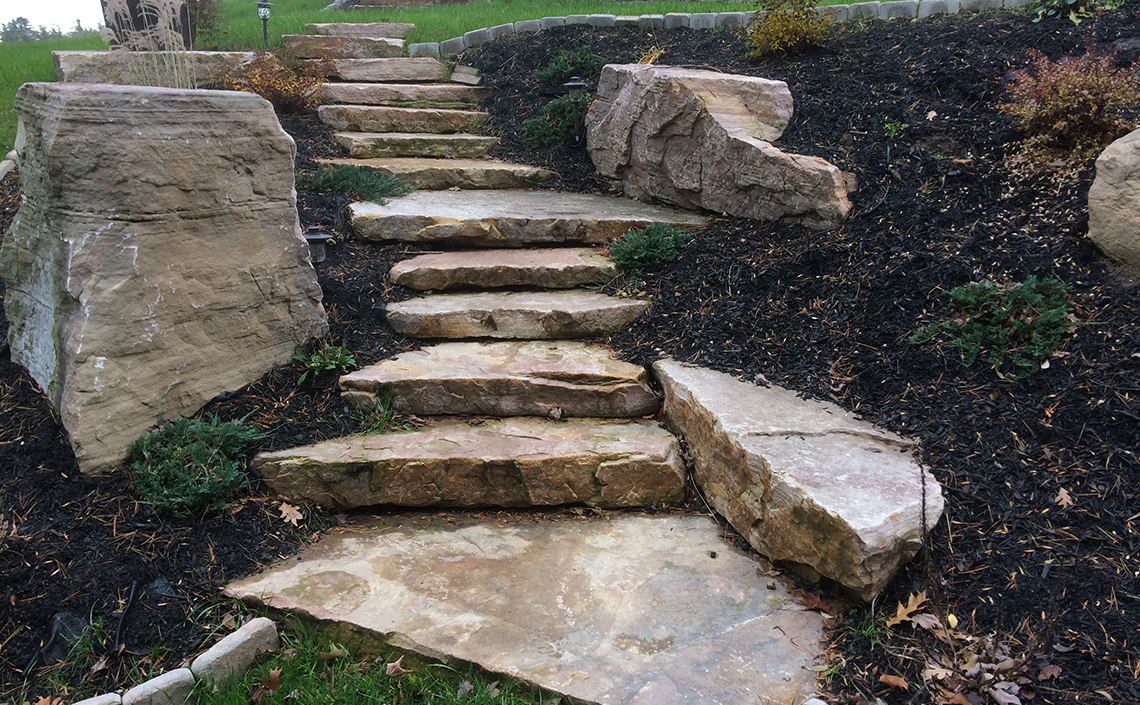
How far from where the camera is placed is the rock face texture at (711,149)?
→ 4762mm

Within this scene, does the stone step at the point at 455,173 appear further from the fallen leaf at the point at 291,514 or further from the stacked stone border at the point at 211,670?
the stacked stone border at the point at 211,670

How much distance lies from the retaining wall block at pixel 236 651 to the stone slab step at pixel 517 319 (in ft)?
6.69

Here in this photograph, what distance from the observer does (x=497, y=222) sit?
211 inches

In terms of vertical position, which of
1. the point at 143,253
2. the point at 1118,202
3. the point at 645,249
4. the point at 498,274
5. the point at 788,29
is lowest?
the point at 498,274

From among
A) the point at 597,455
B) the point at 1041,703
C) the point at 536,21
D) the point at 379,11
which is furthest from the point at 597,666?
the point at 379,11

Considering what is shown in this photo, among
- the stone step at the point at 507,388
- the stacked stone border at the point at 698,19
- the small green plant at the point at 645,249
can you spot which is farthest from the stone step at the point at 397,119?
the stone step at the point at 507,388

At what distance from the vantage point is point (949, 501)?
3021mm

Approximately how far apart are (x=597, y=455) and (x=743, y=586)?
36.1 inches

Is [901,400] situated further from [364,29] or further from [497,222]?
[364,29]

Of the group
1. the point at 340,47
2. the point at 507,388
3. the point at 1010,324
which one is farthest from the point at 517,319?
the point at 340,47

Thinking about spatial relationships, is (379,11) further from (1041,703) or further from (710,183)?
(1041,703)

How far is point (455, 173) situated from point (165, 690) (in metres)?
4.72

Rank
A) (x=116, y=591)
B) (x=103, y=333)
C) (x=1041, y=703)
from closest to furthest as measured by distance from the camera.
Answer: (x=1041, y=703) → (x=116, y=591) → (x=103, y=333)

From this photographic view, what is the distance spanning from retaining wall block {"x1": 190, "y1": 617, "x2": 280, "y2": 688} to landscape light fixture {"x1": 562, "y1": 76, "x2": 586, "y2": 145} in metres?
5.01
